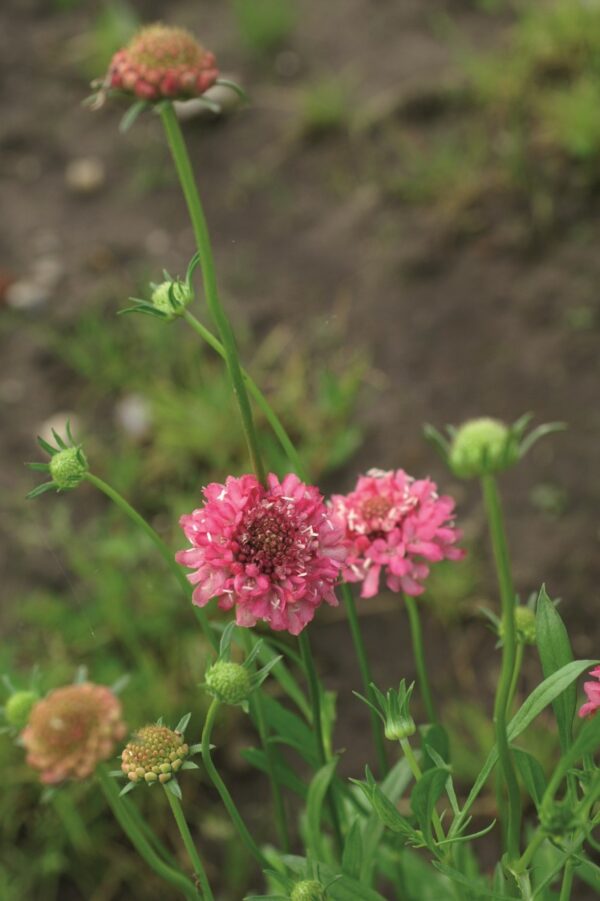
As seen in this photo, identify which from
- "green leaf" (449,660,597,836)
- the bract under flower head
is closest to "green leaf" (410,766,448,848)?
"green leaf" (449,660,597,836)

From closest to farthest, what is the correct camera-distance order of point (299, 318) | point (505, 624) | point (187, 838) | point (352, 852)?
point (505, 624), point (187, 838), point (352, 852), point (299, 318)

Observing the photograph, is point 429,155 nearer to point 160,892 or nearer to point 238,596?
point 160,892

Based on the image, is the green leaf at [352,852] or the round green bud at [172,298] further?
the green leaf at [352,852]

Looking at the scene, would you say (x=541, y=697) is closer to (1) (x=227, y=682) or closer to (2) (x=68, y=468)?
(1) (x=227, y=682)

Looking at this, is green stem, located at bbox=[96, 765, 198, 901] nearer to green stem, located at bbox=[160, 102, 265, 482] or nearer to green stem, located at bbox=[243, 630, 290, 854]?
green stem, located at bbox=[243, 630, 290, 854]

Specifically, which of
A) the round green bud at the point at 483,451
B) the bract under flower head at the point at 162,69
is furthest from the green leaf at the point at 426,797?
the bract under flower head at the point at 162,69

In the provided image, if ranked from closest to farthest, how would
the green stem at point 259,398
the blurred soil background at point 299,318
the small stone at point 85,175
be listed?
the green stem at point 259,398, the blurred soil background at point 299,318, the small stone at point 85,175

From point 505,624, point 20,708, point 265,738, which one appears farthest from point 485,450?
point 20,708

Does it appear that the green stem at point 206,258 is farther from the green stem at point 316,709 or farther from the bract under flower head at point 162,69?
the green stem at point 316,709
